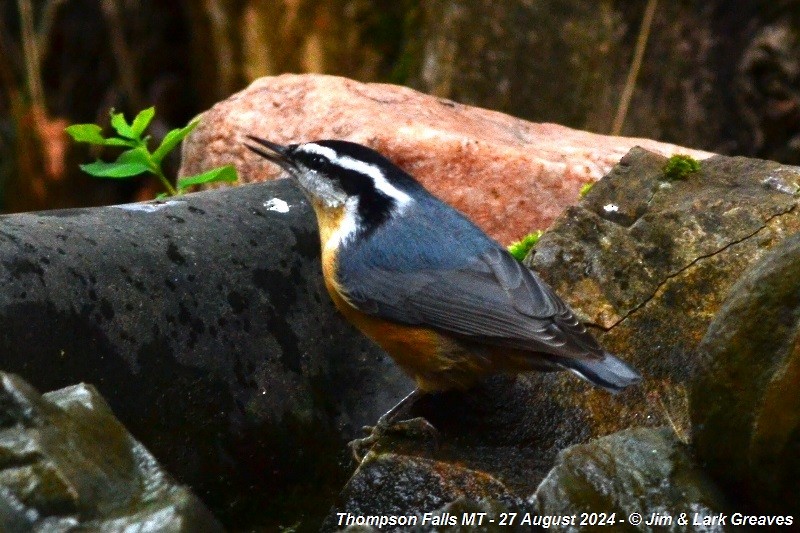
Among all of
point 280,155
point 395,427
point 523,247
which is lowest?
point 395,427

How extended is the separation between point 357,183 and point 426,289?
1.55 feet

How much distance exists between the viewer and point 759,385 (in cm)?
254

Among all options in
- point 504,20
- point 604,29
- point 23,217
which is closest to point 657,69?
point 604,29

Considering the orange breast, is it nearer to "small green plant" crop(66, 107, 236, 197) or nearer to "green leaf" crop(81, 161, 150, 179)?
"small green plant" crop(66, 107, 236, 197)

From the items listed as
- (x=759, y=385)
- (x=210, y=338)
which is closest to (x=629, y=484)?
(x=759, y=385)

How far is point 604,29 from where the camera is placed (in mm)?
6848

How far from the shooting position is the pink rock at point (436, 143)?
4484 millimetres

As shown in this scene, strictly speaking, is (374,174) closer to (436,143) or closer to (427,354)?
(427,354)

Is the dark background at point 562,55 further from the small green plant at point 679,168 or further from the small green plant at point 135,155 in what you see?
the small green plant at point 679,168

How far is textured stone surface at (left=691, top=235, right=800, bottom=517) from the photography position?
2.49 m

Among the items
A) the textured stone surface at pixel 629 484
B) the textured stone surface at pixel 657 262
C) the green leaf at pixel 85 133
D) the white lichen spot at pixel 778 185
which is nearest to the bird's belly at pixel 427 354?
the textured stone surface at pixel 657 262

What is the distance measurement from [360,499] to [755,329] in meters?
1.09

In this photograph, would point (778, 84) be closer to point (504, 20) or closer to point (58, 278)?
point (504, 20)

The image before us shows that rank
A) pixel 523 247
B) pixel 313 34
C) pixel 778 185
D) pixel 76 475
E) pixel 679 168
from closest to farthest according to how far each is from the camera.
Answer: pixel 76 475 < pixel 778 185 < pixel 679 168 < pixel 523 247 < pixel 313 34
